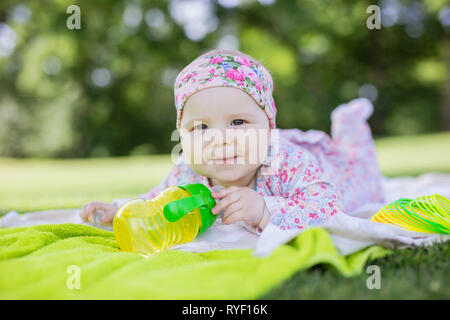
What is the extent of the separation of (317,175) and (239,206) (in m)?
0.42

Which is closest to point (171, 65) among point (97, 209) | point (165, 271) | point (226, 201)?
point (97, 209)

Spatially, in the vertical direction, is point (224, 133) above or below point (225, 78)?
below

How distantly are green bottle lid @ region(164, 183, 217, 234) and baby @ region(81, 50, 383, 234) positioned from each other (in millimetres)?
34

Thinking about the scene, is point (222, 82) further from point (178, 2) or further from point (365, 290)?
point (178, 2)

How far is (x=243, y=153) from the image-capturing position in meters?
1.76

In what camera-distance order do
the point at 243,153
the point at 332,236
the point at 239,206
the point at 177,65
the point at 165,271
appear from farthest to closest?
the point at 177,65 < the point at 243,153 < the point at 239,206 < the point at 332,236 < the point at 165,271

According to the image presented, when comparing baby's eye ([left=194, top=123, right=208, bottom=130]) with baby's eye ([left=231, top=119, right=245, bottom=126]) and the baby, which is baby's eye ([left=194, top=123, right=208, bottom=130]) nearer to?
the baby

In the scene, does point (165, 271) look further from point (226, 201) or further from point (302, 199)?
point (302, 199)

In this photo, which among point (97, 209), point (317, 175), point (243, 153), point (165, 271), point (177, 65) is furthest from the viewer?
point (177, 65)

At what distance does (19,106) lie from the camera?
653 inches

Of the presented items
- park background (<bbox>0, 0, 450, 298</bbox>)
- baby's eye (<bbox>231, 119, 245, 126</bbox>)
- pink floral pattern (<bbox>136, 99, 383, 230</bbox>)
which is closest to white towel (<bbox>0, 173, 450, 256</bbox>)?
pink floral pattern (<bbox>136, 99, 383, 230</bbox>)

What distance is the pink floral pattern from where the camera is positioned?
172 cm

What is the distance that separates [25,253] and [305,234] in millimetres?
930
